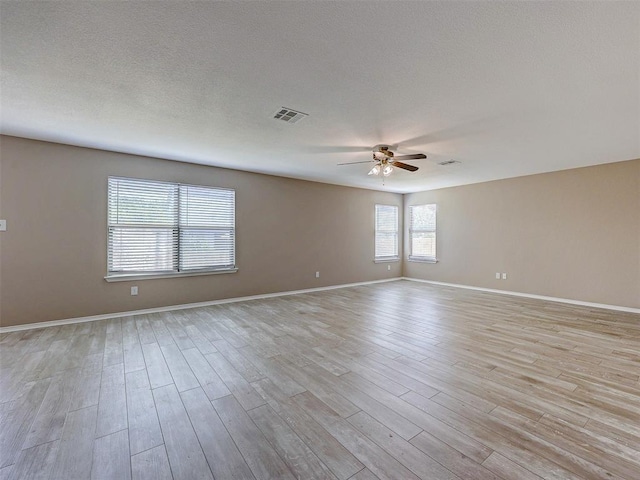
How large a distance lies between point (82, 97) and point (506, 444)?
14.1ft

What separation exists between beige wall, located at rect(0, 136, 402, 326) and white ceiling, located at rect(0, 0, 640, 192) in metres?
0.44

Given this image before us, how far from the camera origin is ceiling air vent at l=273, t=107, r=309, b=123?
290 centimetres

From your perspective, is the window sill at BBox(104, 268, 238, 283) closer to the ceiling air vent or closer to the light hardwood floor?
the light hardwood floor

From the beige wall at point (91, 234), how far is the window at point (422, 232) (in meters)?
3.45

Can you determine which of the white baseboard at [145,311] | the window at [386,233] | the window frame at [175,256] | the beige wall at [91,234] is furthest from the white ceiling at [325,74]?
the window at [386,233]

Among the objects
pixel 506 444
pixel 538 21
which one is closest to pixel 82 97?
pixel 538 21

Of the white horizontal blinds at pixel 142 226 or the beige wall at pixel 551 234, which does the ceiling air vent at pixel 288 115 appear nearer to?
the white horizontal blinds at pixel 142 226

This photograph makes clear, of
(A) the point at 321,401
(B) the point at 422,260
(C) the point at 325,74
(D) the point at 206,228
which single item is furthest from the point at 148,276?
(B) the point at 422,260

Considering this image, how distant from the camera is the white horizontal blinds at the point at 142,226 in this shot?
14.0ft

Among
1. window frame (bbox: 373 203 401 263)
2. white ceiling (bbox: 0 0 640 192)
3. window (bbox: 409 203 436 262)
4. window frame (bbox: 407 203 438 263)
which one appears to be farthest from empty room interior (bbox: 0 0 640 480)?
window frame (bbox: 373 203 401 263)

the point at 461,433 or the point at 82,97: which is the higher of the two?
the point at 82,97

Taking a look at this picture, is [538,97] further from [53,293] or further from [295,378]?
[53,293]

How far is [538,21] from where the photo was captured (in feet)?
5.56

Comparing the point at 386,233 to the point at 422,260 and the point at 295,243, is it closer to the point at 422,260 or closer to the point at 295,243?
the point at 422,260
